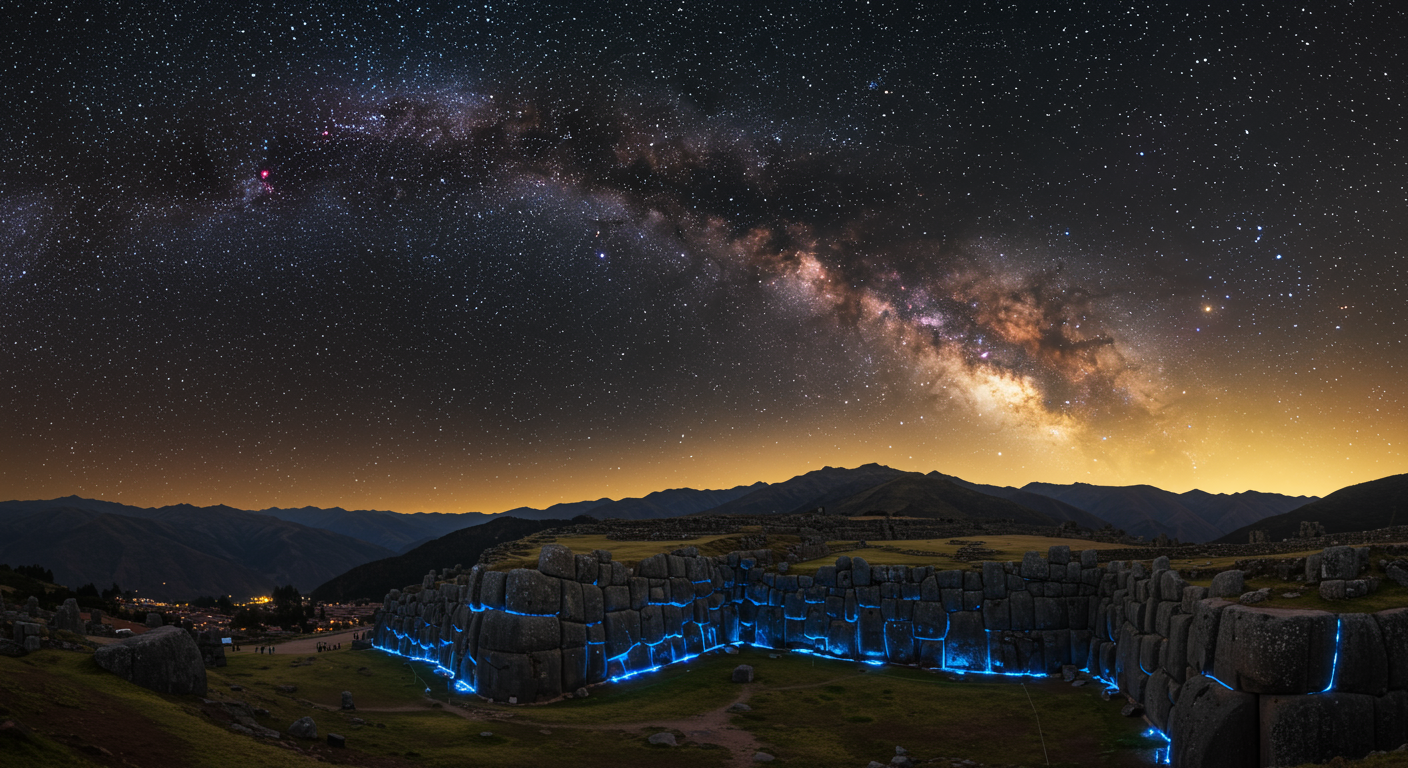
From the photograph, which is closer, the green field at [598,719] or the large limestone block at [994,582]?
the green field at [598,719]

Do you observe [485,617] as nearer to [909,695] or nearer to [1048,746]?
[909,695]

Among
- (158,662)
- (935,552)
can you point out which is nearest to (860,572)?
(935,552)

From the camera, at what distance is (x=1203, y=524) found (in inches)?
7731

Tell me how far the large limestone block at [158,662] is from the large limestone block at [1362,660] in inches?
929

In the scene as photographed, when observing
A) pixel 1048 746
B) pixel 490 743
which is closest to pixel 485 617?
pixel 490 743

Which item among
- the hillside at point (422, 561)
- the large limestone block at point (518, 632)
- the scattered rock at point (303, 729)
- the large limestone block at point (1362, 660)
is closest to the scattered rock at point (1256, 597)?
the large limestone block at point (1362, 660)

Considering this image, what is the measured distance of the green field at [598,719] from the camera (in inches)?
468

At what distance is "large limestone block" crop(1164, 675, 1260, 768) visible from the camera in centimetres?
1448

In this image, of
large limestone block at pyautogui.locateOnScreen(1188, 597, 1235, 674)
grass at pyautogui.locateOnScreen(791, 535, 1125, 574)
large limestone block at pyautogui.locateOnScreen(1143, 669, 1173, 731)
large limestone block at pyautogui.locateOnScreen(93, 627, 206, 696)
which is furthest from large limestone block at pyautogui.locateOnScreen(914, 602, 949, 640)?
large limestone block at pyautogui.locateOnScreen(93, 627, 206, 696)

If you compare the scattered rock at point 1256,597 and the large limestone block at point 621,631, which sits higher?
the scattered rock at point 1256,597

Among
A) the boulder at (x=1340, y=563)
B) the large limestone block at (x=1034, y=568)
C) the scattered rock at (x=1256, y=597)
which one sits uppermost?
the boulder at (x=1340, y=563)

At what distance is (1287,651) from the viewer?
46.2ft

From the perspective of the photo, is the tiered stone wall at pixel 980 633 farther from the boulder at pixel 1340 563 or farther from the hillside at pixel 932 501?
the hillside at pixel 932 501

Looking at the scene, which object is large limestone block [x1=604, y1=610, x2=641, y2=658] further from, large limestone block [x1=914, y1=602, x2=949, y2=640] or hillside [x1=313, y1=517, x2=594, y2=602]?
hillside [x1=313, y1=517, x2=594, y2=602]
